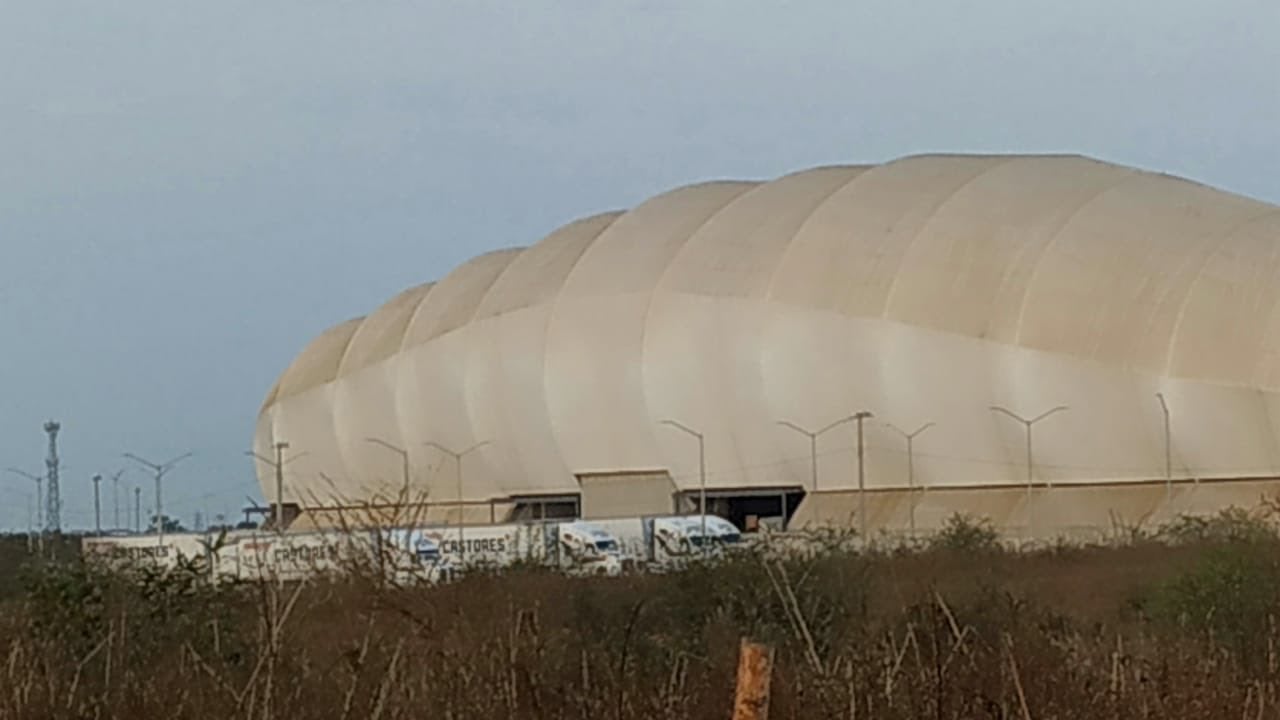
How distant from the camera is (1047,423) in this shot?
67875 millimetres

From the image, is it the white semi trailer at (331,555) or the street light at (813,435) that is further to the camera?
the street light at (813,435)

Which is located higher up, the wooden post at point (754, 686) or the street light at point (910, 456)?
the street light at point (910, 456)

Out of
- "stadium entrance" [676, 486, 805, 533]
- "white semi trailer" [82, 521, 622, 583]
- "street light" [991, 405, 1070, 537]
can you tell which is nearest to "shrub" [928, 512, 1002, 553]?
"street light" [991, 405, 1070, 537]

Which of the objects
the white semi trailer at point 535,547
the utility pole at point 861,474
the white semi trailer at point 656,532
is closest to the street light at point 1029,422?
the utility pole at point 861,474

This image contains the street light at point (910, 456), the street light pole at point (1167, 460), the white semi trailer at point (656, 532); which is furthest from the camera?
the street light at point (910, 456)

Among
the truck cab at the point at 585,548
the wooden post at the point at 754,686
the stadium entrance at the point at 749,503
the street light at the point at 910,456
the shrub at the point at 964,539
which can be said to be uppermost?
the street light at the point at 910,456

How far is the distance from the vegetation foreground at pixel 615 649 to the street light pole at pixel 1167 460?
4082 cm

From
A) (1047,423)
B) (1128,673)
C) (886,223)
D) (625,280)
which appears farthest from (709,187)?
(1128,673)

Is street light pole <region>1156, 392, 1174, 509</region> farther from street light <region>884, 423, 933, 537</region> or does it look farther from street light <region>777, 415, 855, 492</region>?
street light <region>777, 415, 855, 492</region>

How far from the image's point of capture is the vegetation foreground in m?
9.28

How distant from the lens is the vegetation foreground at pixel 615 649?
928cm

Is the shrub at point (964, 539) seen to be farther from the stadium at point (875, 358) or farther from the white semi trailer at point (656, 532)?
the stadium at point (875, 358)

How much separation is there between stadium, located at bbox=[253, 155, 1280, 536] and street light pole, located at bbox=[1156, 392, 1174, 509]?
0.29 ft

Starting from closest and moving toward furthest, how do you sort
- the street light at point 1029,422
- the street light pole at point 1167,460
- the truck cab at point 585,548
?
1. the truck cab at point 585,548
2. the street light pole at point 1167,460
3. the street light at point 1029,422
